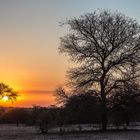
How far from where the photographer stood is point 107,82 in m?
49.5

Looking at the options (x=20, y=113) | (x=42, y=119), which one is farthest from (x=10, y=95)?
(x=42, y=119)

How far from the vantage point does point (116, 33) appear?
4906cm

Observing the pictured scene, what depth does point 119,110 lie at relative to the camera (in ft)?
162

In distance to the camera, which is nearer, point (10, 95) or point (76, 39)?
point (76, 39)

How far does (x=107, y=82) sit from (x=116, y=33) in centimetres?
518

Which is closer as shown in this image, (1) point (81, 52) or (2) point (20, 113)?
(1) point (81, 52)

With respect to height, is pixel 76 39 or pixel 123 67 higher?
pixel 76 39

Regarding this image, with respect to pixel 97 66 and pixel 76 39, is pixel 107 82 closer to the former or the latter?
pixel 97 66

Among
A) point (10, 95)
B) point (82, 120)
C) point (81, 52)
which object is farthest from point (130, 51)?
point (10, 95)

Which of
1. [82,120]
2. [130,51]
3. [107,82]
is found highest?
[130,51]

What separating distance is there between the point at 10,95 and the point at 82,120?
3914 centimetres

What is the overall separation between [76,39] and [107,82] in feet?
18.5

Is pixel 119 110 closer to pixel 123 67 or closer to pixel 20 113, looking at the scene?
pixel 123 67

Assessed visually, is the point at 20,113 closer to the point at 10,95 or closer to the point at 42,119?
the point at 10,95
